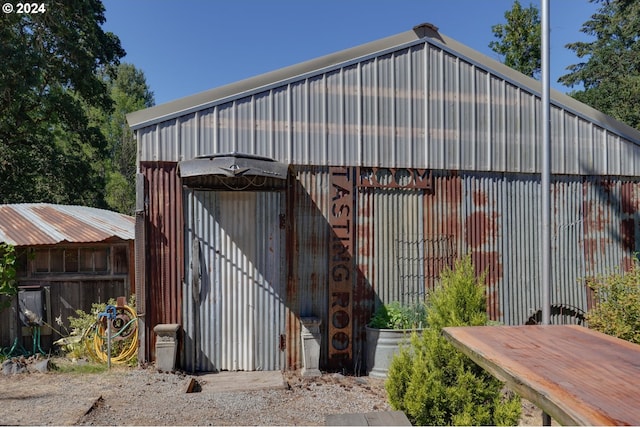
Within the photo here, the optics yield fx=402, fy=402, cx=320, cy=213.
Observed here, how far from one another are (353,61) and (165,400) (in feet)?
20.4

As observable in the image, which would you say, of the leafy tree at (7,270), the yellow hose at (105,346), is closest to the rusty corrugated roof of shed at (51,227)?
the leafy tree at (7,270)

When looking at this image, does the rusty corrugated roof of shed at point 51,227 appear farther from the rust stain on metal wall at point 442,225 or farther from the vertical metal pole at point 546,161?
the vertical metal pole at point 546,161

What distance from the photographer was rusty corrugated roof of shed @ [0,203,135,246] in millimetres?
7652

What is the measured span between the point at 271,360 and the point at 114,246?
401cm

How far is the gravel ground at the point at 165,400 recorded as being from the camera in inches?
186

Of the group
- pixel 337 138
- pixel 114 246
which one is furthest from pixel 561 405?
pixel 114 246

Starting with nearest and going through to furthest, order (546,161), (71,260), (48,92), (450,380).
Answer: (450,380) → (546,161) → (71,260) → (48,92)

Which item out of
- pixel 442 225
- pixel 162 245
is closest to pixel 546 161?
pixel 442 225

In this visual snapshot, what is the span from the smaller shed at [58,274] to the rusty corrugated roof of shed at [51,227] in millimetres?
16

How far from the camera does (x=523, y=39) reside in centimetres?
2167

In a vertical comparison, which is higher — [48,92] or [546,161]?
[48,92]

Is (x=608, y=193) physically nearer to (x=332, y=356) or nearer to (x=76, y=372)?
(x=332, y=356)

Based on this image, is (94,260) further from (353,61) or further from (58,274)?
(353,61)

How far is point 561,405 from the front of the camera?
1543mm
